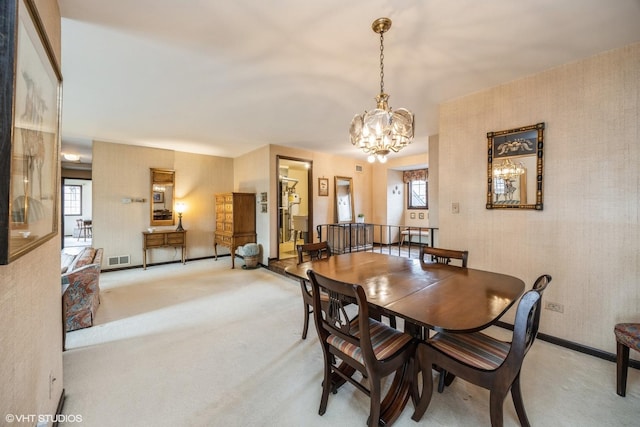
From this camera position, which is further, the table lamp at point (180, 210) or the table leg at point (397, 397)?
the table lamp at point (180, 210)

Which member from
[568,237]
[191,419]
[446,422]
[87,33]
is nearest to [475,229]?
[568,237]

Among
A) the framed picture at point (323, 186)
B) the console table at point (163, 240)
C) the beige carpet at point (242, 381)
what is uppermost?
the framed picture at point (323, 186)

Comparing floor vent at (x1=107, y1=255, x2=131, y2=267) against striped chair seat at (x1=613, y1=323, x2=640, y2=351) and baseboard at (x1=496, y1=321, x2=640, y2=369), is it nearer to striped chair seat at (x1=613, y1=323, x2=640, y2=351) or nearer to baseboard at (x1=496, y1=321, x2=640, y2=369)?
baseboard at (x1=496, y1=321, x2=640, y2=369)

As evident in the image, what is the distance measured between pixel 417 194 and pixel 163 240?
698 cm

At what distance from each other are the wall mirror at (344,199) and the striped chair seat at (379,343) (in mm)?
4901

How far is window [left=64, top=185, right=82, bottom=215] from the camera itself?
9.78 meters

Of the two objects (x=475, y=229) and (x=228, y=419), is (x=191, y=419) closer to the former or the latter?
(x=228, y=419)

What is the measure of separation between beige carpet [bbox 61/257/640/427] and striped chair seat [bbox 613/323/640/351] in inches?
15.9

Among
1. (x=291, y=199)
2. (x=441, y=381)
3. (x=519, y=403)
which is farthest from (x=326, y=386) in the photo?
(x=291, y=199)

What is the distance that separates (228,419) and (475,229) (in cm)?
305

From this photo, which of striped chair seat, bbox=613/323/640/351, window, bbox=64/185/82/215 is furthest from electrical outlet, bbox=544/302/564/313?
window, bbox=64/185/82/215

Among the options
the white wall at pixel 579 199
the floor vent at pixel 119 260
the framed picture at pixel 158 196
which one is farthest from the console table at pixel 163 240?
the white wall at pixel 579 199

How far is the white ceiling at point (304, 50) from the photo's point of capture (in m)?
1.73

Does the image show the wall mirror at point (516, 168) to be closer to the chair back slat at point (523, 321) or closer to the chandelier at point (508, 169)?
the chandelier at point (508, 169)
